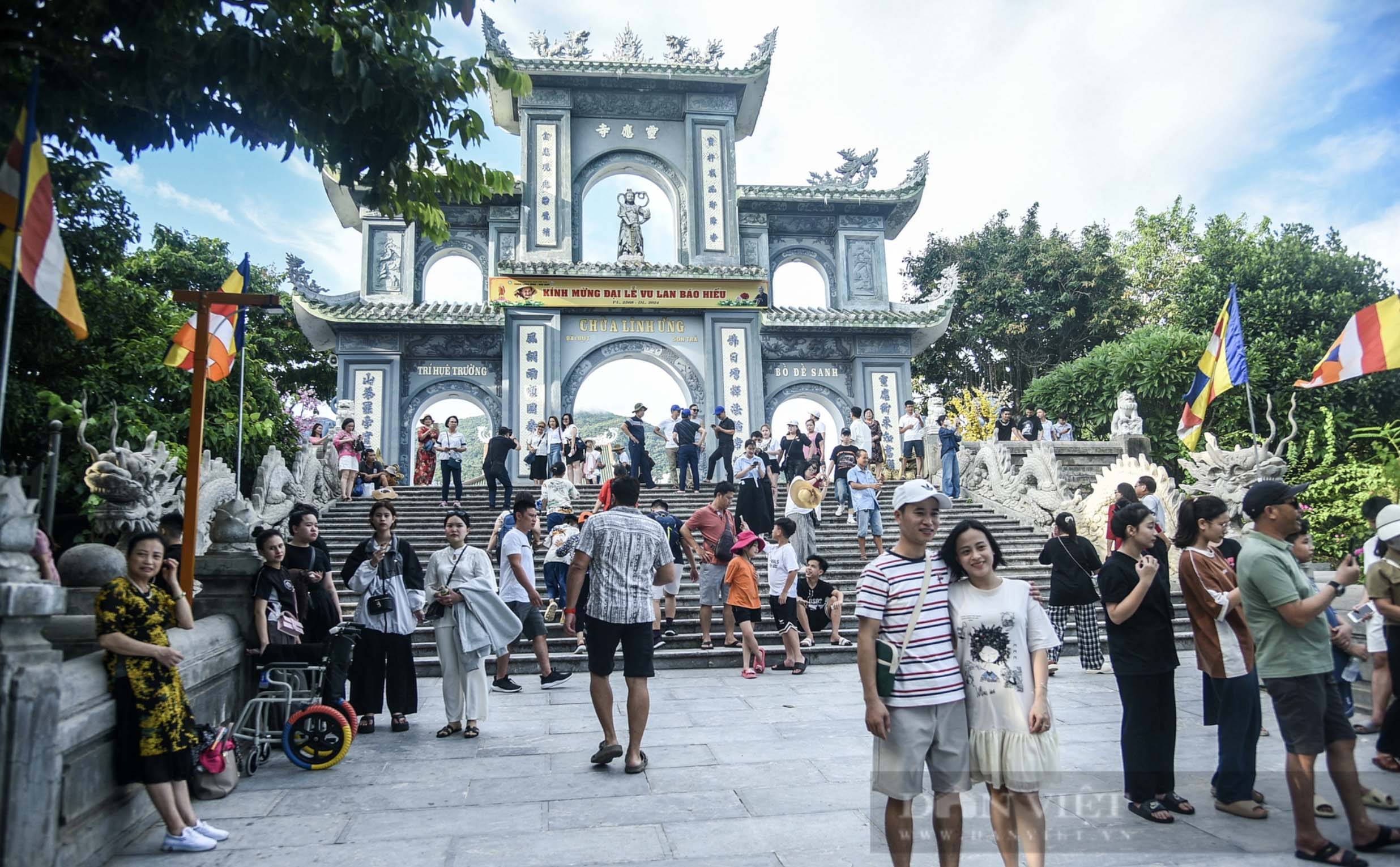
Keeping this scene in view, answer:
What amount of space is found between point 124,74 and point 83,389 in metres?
9.64

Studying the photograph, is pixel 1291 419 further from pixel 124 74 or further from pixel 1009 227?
pixel 1009 227

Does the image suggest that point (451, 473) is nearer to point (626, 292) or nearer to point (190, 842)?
point (626, 292)

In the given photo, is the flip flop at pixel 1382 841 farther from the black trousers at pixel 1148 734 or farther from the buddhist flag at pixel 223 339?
the buddhist flag at pixel 223 339

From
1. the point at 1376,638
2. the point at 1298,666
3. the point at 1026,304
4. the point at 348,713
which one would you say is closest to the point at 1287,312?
the point at 1026,304

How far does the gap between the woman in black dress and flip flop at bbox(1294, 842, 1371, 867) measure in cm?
512

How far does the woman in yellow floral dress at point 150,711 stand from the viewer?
3.68m

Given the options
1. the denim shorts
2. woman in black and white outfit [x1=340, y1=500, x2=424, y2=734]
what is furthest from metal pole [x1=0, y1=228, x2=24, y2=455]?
the denim shorts

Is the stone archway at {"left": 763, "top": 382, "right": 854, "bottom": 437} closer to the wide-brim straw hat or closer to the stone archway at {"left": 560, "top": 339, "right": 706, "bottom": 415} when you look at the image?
the stone archway at {"left": 560, "top": 339, "right": 706, "bottom": 415}

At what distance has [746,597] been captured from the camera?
8094 mm

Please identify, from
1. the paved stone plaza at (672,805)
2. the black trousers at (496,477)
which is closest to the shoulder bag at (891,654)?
the paved stone plaza at (672,805)

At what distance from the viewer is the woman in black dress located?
18.8 ft

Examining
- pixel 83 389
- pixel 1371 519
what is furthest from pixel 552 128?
pixel 1371 519

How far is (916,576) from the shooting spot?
3.12m

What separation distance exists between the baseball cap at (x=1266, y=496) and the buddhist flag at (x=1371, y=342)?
3201 millimetres
